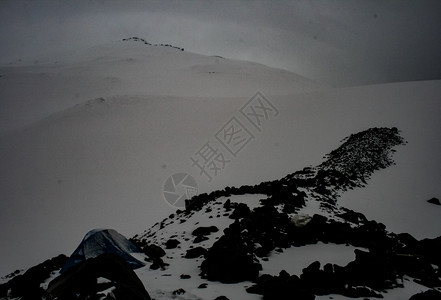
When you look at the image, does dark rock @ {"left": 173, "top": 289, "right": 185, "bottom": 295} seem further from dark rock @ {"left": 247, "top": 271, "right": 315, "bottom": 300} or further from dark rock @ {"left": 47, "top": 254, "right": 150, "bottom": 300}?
dark rock @ {"left": 47, "top": 254, "right": 150, "bottom": 300}

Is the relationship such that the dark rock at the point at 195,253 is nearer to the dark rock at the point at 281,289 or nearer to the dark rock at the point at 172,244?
the dark rock at the point at 172,244

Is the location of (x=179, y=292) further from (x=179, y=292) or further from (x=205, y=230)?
(x=205, y=230)

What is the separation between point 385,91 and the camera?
32062 millimetres

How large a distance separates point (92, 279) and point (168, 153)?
17451 millimetres

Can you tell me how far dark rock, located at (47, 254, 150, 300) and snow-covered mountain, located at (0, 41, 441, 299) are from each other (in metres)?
1.52

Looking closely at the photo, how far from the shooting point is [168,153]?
808 inches

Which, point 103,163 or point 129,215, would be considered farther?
point 103,163

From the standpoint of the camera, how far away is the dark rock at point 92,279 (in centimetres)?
320

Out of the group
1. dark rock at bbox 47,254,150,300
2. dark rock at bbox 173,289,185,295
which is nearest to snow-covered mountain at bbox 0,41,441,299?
dark rock at bbox 173,289,185,295

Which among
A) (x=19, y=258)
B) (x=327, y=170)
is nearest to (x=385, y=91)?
(x=327, y=170)

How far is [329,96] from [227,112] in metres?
12.4

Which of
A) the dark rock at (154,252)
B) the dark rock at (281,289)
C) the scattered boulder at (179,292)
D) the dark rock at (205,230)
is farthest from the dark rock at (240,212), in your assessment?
the scattered boulder at (179,292)

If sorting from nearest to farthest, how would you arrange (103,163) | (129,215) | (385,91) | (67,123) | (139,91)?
1. (129,215)
2. (103,163)
3. (67,123)
4. (385,91)
5. (139,91)

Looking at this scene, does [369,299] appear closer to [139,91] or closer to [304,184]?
[304,184]
